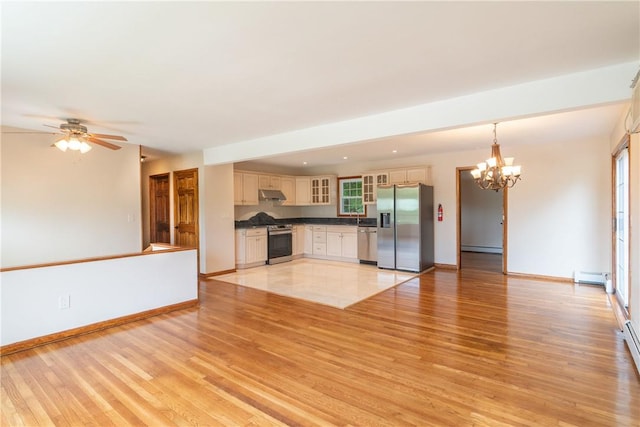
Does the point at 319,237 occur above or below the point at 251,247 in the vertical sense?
above

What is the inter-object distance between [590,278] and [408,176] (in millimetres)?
3621

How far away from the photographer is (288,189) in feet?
27.5

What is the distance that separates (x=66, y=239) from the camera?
4664 mm

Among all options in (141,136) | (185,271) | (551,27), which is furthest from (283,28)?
(141,136)

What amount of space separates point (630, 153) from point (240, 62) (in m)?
4.13

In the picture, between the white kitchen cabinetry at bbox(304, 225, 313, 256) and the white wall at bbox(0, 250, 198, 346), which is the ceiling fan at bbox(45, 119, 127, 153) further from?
the white kitchen cabinetry at bbox(304, 225, 313, 256)

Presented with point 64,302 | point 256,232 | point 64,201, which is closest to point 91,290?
point 64,302

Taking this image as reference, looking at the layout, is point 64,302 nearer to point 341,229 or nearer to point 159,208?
point 159,208

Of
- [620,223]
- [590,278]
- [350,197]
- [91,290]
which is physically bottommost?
[590,278]

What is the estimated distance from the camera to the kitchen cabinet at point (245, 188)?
7.04m

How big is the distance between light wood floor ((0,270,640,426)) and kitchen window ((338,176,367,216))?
4207 millimetres

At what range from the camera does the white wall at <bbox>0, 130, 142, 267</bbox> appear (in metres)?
4.20

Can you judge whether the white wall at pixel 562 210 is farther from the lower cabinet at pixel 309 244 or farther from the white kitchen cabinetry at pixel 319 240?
the white kitchen cabinetry at pixel 319 240

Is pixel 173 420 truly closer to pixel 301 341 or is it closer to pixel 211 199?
pixel 301 341
